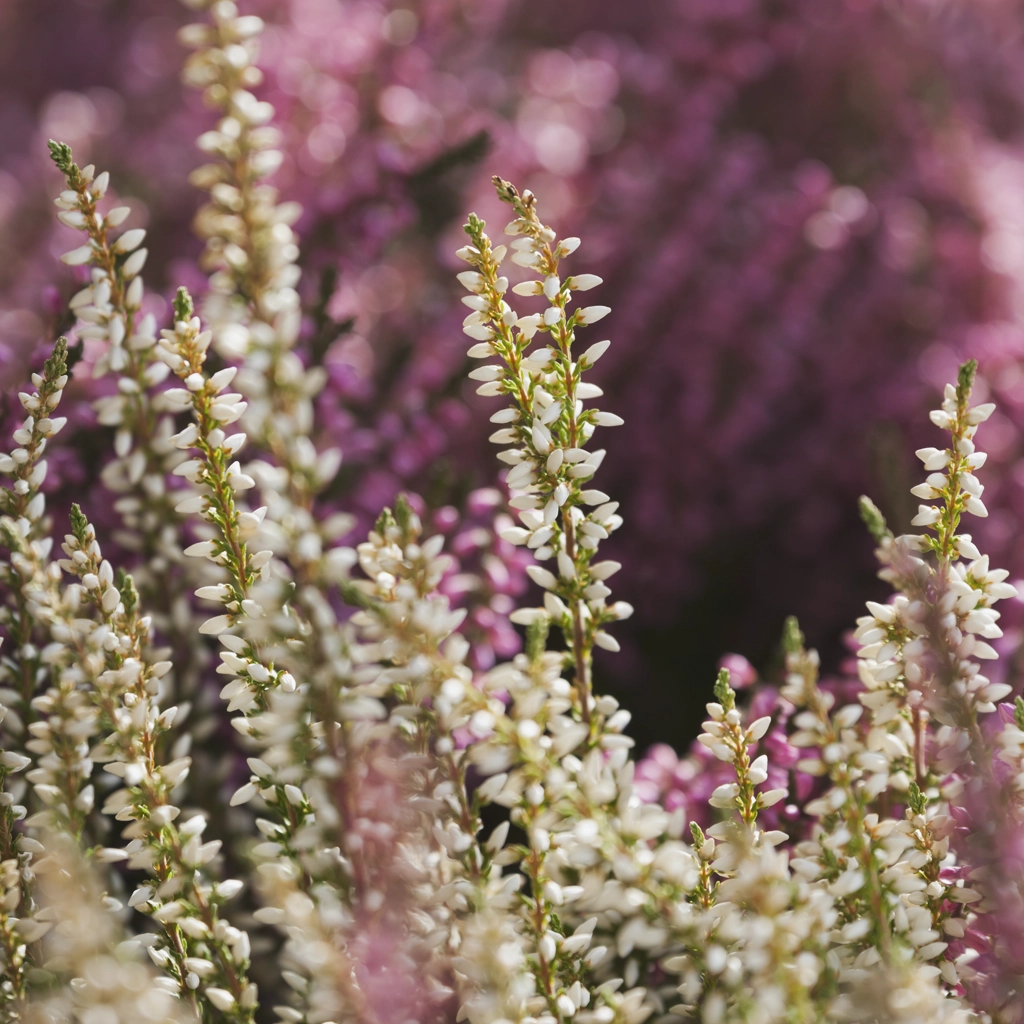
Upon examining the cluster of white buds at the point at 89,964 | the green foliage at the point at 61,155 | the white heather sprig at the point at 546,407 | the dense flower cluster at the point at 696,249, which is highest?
the dense flower cluster at the point at 696,249

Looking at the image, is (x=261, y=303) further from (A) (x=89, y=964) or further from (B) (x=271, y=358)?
(A) (x=89, y=964)

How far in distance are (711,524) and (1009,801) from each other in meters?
0.69

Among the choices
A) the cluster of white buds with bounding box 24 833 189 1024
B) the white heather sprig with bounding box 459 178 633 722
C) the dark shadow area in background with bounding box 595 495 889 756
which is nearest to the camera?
the cluster of white buds with bounding box 24 833 189 1024

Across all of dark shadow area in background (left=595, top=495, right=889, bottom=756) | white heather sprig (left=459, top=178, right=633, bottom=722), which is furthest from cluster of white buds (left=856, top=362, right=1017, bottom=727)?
dark shadow area in background (left=595, top=495, right=889, bottom=756)

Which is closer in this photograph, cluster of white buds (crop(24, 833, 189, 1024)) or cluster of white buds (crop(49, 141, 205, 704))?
cluster of white buds (crop(24, 833, 189, 1024))

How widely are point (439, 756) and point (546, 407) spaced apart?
18cm

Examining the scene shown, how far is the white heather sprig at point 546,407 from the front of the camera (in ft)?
1.51

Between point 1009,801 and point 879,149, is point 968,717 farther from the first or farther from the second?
point 879,149

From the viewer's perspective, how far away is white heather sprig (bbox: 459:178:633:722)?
0.46 m

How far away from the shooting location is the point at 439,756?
493 mm

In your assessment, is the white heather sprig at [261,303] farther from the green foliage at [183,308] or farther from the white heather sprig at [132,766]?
the white heather sprig at [132,766]

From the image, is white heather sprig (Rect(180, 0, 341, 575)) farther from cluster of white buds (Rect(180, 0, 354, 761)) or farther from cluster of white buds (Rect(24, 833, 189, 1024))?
cluster of white buds (Rect(24, 833, 189, 1024))

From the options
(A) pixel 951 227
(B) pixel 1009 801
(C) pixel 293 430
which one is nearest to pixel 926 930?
(B) pixel 1009 801

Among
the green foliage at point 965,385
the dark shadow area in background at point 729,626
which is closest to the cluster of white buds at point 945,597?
the green foliage at point 965,385
